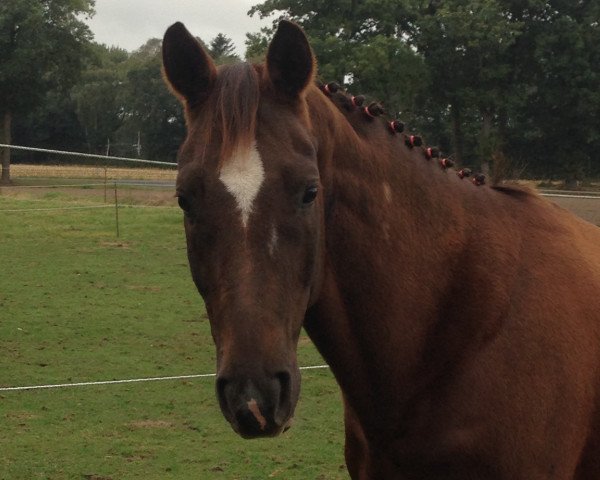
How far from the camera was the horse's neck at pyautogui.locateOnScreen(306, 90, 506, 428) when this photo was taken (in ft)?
7.34

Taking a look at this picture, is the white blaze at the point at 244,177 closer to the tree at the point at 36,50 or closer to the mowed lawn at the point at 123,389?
the mowed lawn at the point at 123,389

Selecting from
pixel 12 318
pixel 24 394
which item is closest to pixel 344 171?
pixel 24 394

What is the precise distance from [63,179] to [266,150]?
67.0ft

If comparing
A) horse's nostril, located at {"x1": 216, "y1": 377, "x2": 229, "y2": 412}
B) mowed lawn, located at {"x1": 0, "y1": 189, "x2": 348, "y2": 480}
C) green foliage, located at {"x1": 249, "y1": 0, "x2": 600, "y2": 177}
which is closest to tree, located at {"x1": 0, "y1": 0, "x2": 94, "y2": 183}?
green foliage, located at {"x1": 249, "y1": 0, "x2": 600, "y2": 177}

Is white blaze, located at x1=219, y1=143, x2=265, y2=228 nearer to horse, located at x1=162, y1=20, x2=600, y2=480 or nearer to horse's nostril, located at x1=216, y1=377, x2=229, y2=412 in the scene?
horse, located at x1=162, y1=20, x2=600, y2=480

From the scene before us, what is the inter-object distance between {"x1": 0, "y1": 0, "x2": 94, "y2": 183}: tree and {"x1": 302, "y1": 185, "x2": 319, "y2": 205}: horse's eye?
3090 centimetres

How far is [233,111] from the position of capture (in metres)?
1.94

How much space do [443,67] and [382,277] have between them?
28.9 m

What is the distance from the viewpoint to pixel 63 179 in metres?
21.2

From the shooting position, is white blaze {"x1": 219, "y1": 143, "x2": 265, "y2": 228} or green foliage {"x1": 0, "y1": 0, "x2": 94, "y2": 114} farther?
green foliage {"x1": 0, "y1": 0, "x2": 94, "y2": 114}

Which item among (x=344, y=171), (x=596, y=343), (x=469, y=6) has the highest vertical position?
(x=469, y=6)

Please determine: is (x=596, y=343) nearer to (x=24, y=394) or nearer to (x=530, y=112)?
(x=24, y=394)

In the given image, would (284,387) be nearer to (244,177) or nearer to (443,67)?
(244,177)

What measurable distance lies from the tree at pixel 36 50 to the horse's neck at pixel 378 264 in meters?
30.6
